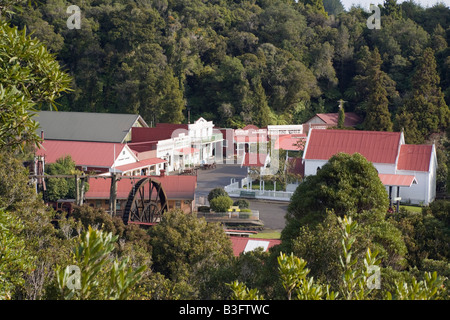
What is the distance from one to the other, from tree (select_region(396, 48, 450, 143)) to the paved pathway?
12.6 meters

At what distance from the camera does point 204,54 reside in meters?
68.6

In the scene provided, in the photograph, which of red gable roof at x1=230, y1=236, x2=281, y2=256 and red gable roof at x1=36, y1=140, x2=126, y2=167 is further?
red gable roof at x1=36, y1=140, x2=126, y2=167

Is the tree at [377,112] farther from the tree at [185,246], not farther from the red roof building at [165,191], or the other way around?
the tree at [185,246]

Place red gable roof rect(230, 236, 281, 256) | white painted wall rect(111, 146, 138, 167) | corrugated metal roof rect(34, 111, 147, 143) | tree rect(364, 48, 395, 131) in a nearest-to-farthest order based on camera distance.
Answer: red gable roof rect(230, 236, 281, 256) → white painted wall rect(111, 146, 138, 167) → corrugated metal roof rect(34, 111, 147, 143) → tree rect(364, 48, 395, 131)

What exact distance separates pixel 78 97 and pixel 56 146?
24.0m

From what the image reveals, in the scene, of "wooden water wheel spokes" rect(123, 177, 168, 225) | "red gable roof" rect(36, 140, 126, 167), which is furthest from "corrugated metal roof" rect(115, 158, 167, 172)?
"wooden water wheel spokes" rect(123, 177, 168, 225)

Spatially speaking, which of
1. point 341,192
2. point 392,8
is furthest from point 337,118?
point 341,192

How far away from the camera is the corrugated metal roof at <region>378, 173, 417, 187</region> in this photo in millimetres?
34250

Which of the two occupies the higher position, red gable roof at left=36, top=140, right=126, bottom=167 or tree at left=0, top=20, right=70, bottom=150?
red gable roof at left=36, top=140, right=126, bottom=167

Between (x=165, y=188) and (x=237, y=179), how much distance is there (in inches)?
454

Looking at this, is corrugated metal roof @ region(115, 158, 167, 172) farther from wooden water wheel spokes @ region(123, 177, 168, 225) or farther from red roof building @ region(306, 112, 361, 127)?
red roof building @ region(306, 112, 361, 127)

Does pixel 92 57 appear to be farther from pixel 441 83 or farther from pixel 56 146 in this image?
pixel 441 83

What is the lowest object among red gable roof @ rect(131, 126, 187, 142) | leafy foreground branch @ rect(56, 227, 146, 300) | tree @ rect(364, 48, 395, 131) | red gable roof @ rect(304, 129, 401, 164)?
leafy foreground branch @ rect(56, 227, 146, 300)

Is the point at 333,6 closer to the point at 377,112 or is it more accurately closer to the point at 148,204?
the point at 377,112
